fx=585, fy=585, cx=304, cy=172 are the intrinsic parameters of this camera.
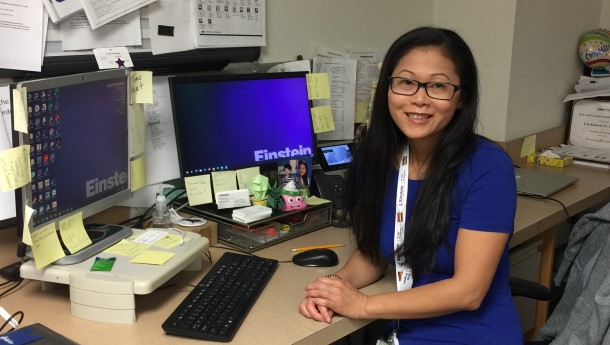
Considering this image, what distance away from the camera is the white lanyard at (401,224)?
1371mm

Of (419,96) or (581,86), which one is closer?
(419,96)

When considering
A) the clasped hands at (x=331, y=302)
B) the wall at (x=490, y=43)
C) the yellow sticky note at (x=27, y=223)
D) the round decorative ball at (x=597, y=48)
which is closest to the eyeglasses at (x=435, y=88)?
the clasped hands at (x=331, y=302)

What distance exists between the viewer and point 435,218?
1312mm

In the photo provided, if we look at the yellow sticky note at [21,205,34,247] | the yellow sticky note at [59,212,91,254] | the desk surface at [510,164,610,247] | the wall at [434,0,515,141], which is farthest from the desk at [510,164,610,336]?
the yellow sticky note at [21,205,34,247]

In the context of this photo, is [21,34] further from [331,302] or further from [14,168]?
[331,302]

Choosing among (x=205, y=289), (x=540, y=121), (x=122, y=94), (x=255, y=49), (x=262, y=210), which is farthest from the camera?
(x=540, y=121)

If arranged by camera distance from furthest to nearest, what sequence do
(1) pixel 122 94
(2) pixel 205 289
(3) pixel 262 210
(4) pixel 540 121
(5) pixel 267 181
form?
1. (4) pixel 540 121
2. (5) pixel 267 181
3. (3) pixel 262 210
4. (1) pixel 122 94
5. (2) pixel 205 289

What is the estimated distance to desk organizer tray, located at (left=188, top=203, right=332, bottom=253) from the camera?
158 cm

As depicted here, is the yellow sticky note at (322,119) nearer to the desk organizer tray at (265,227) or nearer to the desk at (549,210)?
the desk organizer tray at (265,227)

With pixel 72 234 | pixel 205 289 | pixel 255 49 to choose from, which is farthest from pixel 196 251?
pixel 255 49

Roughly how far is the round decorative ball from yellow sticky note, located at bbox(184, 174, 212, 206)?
77.5 inches

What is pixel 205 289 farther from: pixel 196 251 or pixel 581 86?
pixel 581 86

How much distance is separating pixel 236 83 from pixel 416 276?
0.82m

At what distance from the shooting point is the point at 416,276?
4.51 ft
